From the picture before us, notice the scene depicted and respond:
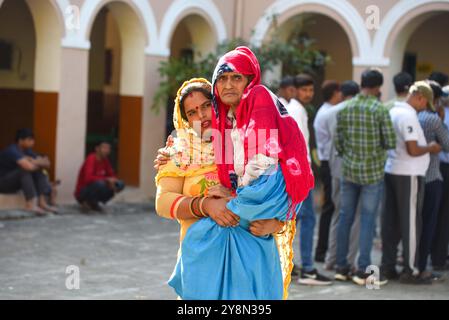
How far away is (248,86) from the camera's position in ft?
13.9

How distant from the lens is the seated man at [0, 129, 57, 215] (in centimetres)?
1146

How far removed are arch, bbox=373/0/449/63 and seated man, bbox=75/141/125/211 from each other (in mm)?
4871

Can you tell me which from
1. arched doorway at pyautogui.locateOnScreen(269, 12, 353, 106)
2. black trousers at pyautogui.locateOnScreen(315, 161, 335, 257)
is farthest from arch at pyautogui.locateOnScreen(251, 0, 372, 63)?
black trousers at pyautogui.locateOnScreen(315, 161, 335, 257)

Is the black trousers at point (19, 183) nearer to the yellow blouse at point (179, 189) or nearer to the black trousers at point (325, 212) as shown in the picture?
the black trousers at point (325, 212)

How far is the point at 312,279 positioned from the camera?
8320mm

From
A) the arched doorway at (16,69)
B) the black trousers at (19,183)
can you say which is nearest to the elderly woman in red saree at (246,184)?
the black trousers at (19,183)

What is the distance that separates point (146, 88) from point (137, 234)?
3.52 metres

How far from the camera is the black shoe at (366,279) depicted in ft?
27.3

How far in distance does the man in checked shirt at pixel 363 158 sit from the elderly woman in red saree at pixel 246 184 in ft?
12.5

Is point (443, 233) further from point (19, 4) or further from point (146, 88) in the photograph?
point (19, 4)

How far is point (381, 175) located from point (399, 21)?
6.42 metres

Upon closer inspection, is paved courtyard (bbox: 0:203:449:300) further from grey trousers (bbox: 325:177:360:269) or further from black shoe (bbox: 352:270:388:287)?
grey trousers (bbox: 325:177:360:269)

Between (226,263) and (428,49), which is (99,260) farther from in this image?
(428,49)
